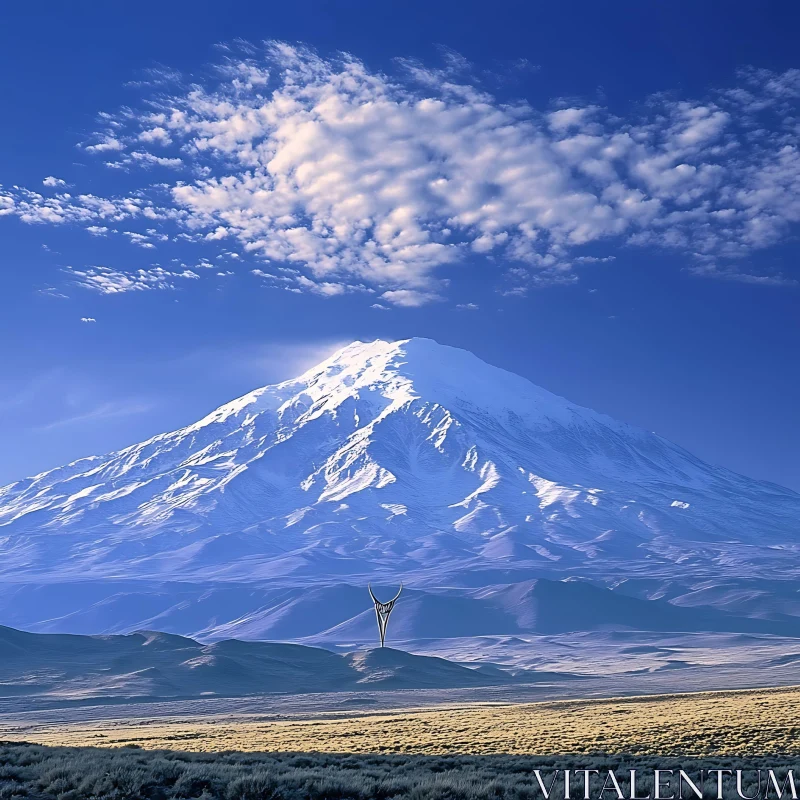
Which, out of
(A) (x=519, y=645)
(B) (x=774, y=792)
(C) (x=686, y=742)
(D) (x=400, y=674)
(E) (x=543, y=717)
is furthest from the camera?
(A) (x=519, y=645)

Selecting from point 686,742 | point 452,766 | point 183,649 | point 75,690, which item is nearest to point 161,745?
point 452,766

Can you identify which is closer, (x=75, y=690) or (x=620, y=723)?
(x=620, y=723)

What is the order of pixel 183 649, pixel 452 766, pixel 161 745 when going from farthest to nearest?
1. pixel 183 649
2. pixel 161 745
3. pixel 452 766

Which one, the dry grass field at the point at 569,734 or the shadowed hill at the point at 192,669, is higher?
the shadowed hill at the point at 192,669

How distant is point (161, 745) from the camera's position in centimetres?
3566

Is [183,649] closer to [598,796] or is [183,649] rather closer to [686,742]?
[686,742]

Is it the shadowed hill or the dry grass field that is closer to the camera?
the dry grass field

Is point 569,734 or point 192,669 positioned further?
point 192,669

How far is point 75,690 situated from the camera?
106 metres

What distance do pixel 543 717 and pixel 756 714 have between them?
461 inches

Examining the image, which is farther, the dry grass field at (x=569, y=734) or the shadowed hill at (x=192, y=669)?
the shadowed hill at (x=192, y=669)

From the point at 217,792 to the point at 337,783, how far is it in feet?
7.49

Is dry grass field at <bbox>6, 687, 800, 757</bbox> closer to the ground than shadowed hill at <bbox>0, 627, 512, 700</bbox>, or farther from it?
closer to the ground

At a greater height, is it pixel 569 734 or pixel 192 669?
pixel 192 669
